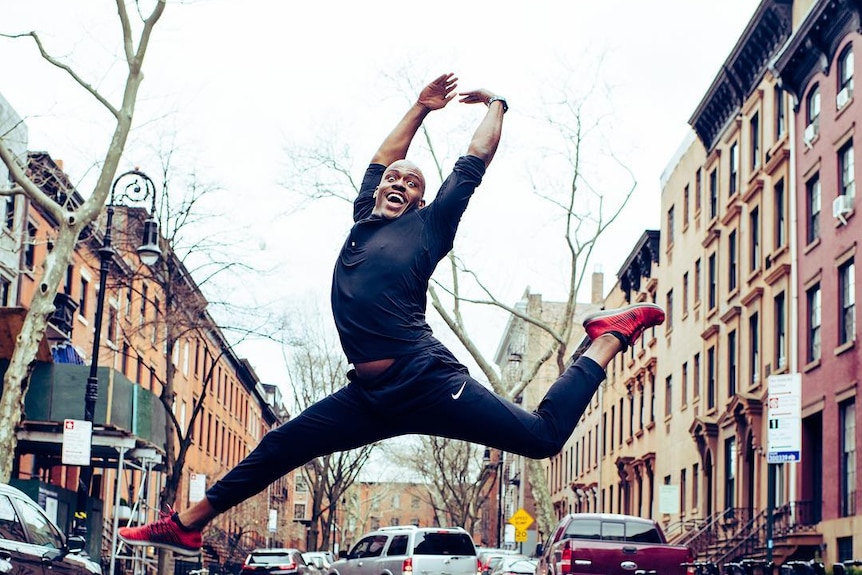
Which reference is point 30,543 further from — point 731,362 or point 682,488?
point 682,488

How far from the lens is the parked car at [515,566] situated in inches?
1337

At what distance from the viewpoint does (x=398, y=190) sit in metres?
5.40

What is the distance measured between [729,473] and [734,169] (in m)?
9.55

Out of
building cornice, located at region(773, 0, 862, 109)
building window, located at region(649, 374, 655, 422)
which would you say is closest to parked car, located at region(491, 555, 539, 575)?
building cornice, located at region(773, 0, 862, 109)

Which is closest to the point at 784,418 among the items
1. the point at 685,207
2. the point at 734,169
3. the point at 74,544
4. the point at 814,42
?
the point at 74,544

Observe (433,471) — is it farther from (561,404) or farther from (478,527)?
(561,404)

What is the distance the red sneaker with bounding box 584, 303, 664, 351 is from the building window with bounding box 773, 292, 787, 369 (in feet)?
99.5

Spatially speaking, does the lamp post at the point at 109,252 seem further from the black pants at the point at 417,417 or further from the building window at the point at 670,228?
the building window at the point at 670,228

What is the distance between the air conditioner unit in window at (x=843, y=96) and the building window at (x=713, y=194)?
1275 cm

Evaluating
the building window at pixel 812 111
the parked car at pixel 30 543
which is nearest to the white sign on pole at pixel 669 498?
the building window at pixel 812 111

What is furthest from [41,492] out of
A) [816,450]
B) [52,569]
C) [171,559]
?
[816,450]

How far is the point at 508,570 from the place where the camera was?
34.5 meters

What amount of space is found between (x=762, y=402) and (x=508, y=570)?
28.0 feet

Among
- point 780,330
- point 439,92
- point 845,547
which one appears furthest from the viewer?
point 780,330
